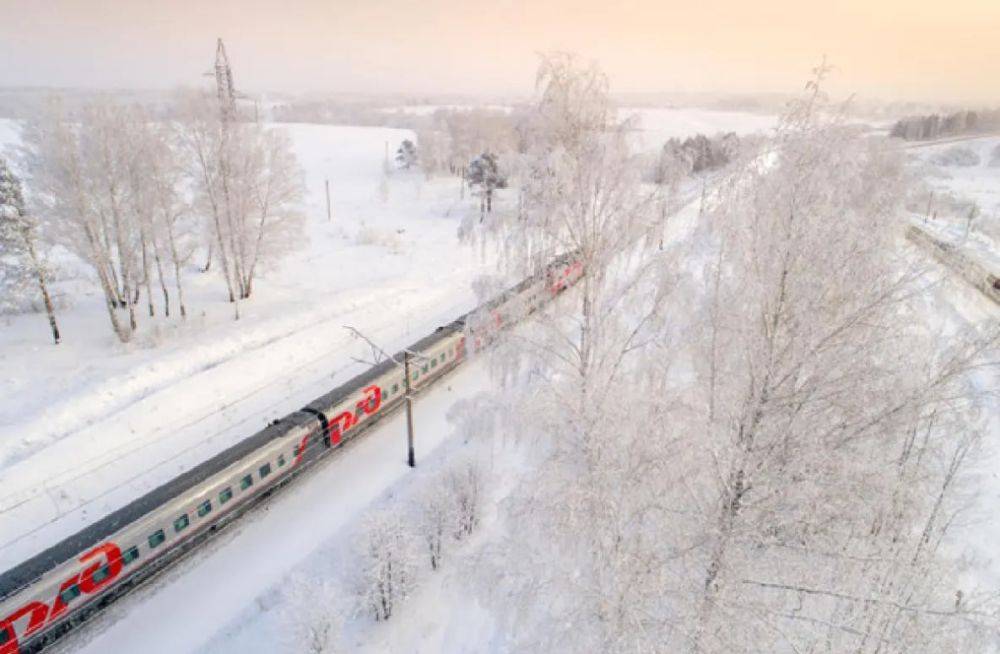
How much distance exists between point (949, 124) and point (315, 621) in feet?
399

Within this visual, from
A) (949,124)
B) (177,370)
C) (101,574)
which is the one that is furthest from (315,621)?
(949,124)

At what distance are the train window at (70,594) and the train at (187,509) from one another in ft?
0.06

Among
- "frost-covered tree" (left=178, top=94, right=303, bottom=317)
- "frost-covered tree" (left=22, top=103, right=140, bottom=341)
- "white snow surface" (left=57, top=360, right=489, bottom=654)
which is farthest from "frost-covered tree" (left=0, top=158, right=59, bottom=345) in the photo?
"white snow surface" (left=57, top=360, right=489, bottom=654)

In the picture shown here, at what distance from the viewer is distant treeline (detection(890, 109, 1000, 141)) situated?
8544cm

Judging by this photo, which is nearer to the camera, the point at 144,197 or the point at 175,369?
the point at 175,369

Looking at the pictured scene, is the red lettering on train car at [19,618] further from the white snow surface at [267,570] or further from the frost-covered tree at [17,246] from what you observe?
the frost-covered tree at [17,246]

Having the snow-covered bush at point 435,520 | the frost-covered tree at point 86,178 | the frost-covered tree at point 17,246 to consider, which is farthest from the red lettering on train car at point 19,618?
the frost-covered tree at point 17,246

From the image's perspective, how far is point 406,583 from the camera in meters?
11.1

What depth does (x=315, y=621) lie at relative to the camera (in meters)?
9.27

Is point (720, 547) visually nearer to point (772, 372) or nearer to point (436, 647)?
point (772, 372)

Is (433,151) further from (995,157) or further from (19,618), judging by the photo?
(995,157)

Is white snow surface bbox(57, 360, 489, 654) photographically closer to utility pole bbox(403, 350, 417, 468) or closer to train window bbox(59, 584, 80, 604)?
utility pole bbox(403, 350, 417, 468)

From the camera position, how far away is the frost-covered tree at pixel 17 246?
19547 mm

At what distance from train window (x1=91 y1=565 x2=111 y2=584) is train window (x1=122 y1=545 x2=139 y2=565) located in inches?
11.8
